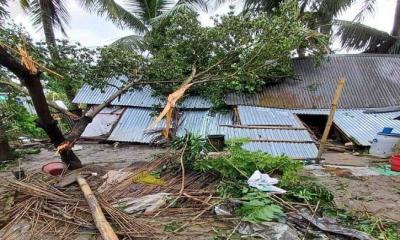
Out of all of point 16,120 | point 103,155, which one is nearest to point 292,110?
point 103,155

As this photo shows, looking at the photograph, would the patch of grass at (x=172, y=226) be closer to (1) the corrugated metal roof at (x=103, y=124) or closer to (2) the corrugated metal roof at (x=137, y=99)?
(2) the corrugated metal roof at (x=137, y=99)

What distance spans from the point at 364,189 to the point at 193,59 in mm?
5622

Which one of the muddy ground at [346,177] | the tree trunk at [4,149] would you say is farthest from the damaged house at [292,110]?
the tree trunk at [4,149]

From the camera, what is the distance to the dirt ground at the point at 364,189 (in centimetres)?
443

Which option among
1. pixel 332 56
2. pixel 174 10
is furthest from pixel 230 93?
pixel 332 56

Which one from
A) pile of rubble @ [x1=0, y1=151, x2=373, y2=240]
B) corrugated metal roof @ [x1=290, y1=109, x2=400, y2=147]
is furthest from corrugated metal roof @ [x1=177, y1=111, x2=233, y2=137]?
pile of rubble @ [x1=0, y1=151, x2=373, y2=240]

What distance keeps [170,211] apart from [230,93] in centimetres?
634

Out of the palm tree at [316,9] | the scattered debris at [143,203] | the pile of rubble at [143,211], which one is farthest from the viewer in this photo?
the palm tree at [316,9]

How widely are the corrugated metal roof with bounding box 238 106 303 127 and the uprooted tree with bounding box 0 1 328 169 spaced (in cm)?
82

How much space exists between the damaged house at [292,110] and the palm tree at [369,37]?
38.5 inches

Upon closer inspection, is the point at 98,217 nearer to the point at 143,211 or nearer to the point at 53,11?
the point at 143,211

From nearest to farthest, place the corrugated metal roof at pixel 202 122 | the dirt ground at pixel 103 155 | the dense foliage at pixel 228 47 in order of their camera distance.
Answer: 1. the dense foliage at pixel 228 47
2. the dirt ground at pixel 103 155
3. the corrugated metal roof at pixel 202 122

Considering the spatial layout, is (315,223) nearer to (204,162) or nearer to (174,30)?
(204,162)

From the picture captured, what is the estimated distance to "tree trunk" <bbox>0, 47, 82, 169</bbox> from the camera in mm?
4646
